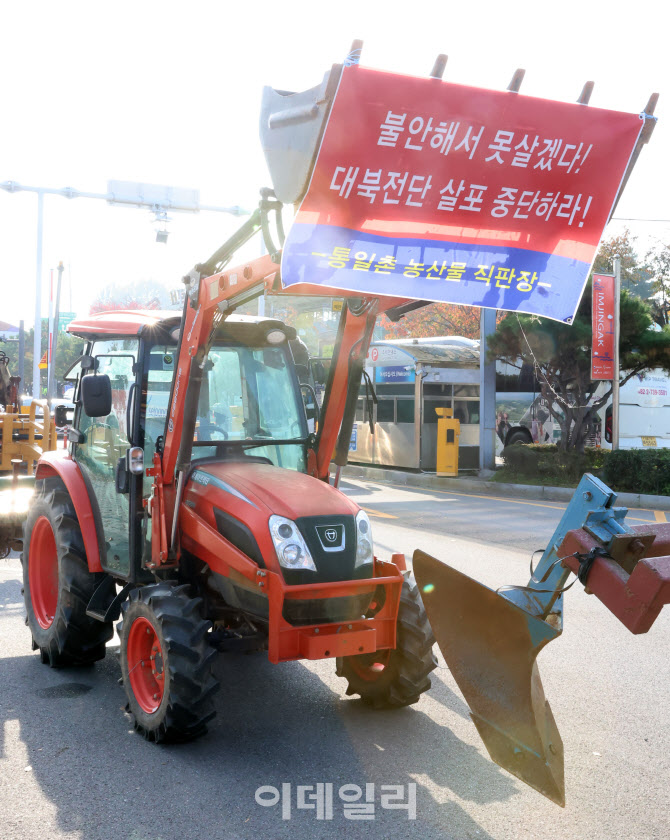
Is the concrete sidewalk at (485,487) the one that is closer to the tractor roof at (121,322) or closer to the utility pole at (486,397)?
the utility pole at (486,397)

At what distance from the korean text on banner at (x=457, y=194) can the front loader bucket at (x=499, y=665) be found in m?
1.33

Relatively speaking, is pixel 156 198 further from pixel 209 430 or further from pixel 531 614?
pixel 531 614

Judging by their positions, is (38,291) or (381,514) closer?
(381,514)

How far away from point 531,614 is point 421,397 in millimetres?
18023

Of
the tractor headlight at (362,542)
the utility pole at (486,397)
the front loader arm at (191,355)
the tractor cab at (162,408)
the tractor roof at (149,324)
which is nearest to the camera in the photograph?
the front loader arm at (191,355)

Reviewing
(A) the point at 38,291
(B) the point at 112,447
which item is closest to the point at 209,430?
(B) the point at 112,447

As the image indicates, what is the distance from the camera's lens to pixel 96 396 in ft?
16.9

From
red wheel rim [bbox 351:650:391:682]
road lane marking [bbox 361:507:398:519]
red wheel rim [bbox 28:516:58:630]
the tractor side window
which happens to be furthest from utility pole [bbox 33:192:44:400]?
red wheel rim [bbox 351:650:391:682]

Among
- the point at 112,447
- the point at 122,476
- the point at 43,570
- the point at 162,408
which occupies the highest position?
the point at 162,408

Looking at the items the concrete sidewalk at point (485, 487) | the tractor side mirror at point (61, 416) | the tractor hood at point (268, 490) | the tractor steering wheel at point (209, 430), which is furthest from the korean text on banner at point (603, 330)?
the tractor hood at point (268, 490)

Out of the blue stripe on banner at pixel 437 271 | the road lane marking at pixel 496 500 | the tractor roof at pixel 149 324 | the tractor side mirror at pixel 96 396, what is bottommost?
the road lane marking at pixel 496 500

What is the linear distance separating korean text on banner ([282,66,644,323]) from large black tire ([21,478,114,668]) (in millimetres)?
2971

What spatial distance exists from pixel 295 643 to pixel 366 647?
1.29ft

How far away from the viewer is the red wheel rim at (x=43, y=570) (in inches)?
253
